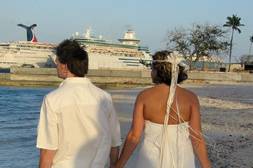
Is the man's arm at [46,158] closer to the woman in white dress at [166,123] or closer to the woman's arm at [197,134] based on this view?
the woman in white dress at [166,123]

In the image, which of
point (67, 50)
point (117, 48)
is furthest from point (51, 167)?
point (117, 48)

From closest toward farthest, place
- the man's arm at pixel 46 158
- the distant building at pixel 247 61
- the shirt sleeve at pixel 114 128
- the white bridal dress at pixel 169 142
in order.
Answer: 1. the man's arm at pixel 46 158
2. the shirt sleeve at pixel 114 128
3. the white bridal dress at pixel 169 142
4. the distant building at pixel 247 61

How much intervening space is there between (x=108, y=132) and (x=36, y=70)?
71711mm

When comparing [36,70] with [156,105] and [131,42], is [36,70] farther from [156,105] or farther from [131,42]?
[156,105]

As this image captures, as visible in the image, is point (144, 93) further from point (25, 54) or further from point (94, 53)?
point (25, 54)

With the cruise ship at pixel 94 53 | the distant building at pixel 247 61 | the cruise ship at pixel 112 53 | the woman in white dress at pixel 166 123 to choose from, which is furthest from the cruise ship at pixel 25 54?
the woman in white dress at pixel 166 123

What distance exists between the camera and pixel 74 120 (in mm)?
3484

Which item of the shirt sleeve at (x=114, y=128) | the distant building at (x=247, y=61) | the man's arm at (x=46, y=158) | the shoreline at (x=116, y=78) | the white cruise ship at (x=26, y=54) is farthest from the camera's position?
the white cruise ship at (x=26, y=54)

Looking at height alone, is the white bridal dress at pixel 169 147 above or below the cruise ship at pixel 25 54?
above

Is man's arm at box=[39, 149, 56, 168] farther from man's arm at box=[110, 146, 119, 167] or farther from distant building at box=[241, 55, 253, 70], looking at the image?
distant building at box=[241, 55, 253, 70]

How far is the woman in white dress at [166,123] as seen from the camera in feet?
12.8

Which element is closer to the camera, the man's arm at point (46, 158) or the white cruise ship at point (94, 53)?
the man's arm at point (46, 158)

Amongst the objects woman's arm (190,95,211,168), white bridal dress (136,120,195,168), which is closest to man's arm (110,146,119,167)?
white bridal dress (136,120,195,168)

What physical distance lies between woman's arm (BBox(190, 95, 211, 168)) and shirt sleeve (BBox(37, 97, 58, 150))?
41.4 inches
